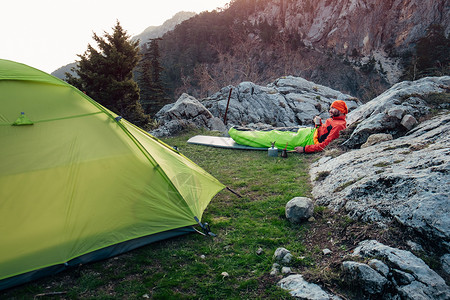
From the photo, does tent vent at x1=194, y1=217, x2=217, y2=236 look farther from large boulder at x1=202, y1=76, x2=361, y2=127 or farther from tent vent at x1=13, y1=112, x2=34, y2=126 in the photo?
large boulder at x1=202, y1=76, x2=361, y2=127

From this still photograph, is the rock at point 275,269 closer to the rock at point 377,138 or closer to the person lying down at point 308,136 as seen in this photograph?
the rock at point 377,138

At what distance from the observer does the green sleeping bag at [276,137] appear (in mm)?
8289

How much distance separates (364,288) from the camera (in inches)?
95.9

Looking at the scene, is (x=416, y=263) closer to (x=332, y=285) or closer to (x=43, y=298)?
(x=332, y=285)

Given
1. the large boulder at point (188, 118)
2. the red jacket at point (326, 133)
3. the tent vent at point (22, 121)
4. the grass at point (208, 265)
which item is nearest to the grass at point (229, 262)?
the grass at point (208, 265)

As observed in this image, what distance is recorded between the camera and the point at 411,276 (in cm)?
237

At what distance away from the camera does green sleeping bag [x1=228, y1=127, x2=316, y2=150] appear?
27.2ft

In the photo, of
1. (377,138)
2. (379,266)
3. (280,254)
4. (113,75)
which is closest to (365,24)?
(113,75)

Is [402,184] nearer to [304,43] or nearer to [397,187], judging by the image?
[397,187]

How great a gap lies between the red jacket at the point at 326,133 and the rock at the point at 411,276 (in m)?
5.25

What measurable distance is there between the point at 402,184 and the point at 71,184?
13.8ft

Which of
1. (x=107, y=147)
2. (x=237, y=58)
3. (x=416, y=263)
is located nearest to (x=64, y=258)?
(x=107, y=147)

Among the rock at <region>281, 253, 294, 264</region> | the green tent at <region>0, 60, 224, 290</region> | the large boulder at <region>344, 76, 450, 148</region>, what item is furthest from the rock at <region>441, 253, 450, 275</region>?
the large boulder at <region>344, 76, 450, 148</region>

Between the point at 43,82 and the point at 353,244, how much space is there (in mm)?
4749
